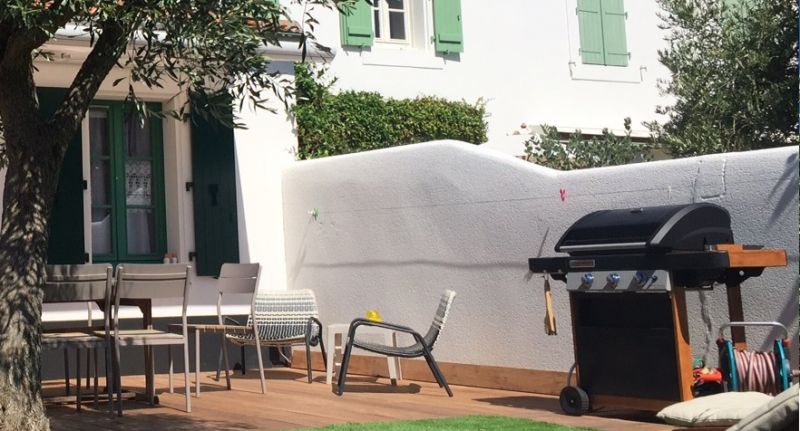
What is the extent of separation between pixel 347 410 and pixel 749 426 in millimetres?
4983

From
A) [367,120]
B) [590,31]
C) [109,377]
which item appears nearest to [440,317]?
[109,377]

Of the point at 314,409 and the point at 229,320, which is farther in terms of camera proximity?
the point at 229,320

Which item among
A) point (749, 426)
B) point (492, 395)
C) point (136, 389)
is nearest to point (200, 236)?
point (136, 389)

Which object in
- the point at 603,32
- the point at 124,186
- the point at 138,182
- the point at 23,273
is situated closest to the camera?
the point at 23,273

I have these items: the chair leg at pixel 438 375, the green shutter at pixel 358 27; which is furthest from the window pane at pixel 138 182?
the chair leg at pixel 438 375

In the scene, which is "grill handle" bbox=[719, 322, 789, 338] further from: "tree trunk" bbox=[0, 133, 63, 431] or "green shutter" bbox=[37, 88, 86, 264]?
"green shutter" bbox=[37, 88, 86, 264]

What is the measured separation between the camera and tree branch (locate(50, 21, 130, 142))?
663cm

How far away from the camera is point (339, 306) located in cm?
1120

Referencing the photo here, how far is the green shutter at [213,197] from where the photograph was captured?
11.4 m

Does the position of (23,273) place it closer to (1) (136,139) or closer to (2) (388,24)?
(1) (136,139)

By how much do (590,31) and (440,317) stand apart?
776 centimetres

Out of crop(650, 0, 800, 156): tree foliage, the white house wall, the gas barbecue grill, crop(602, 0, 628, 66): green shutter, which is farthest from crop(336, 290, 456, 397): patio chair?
crop(602, 0, 628, 66): green shutter

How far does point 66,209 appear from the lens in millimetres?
10883

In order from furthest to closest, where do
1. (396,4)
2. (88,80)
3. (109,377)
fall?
1. (396,4)
2. (109,377)
3. (88,80)
